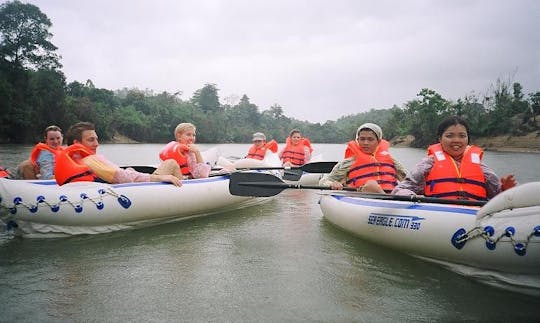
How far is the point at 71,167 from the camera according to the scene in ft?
11.8

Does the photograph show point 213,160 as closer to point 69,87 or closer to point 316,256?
point 316,256

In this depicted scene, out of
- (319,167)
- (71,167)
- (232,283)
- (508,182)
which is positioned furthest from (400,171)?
(71,167)

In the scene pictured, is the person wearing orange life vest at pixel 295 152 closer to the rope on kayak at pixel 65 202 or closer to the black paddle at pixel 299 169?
the black paddle at pixel 299 169

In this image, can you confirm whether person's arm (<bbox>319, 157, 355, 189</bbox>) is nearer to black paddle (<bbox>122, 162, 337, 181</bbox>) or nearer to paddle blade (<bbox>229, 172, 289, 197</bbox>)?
paddle blade (<bbox>229, 172, 289, 197</bbox>)

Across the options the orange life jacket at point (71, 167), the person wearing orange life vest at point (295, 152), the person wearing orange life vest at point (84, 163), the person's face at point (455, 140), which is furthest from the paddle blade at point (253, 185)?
the person wearing orange life vest at point (295, 152)

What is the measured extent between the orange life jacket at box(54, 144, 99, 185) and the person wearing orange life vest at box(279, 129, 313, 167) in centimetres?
501

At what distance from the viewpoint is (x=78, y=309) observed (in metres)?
2.13

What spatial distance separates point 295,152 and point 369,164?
4.50 m

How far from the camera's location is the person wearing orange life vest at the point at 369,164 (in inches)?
149

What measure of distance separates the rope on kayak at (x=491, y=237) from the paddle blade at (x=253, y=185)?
1.85 meters

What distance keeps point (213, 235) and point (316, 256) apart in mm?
1168

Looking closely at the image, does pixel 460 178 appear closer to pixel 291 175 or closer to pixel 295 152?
pixel 291 175

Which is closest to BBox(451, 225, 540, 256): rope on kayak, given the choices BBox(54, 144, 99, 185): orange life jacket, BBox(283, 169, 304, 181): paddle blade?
BBox(54, 144, 99, 185): orange life jacket

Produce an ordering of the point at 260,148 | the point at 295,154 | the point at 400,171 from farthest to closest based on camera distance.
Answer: the point at 260,148 < the point at 295,154 < the point at 400,171
